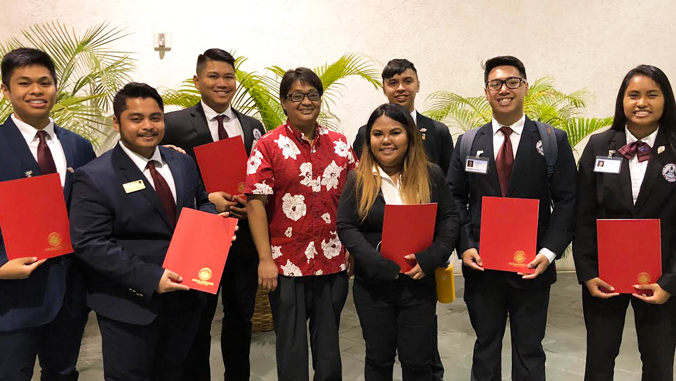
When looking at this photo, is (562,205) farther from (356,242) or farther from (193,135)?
(193,135)

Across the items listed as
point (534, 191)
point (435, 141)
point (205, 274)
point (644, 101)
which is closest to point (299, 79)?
point (205, 274)

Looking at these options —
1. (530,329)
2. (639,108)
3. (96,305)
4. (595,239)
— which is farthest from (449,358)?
(96,305)

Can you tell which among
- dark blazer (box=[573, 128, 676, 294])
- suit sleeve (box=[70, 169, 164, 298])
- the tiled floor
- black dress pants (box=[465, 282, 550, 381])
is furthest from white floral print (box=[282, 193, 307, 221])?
the tiled floor

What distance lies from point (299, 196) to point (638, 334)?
5.31 ft

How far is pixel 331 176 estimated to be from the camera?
240 centimetres

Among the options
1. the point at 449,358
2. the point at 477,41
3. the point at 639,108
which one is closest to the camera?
the point at 639,108

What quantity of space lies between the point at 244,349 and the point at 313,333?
0.57 metres

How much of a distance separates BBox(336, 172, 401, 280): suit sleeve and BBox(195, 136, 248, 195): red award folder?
2.02 ft

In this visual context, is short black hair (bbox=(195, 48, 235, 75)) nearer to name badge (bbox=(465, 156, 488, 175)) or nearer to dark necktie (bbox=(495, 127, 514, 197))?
Answer: name badge (bbox=(465, 156, 488, 175))

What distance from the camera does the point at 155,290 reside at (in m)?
1.99

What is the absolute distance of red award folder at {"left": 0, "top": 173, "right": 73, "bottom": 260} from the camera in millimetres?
1909

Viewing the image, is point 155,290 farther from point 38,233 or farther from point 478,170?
point 478,170

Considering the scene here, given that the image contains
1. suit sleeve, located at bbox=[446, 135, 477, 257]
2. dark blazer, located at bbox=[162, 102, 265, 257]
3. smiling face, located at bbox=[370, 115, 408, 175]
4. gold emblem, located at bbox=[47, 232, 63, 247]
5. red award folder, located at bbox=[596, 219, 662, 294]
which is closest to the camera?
gold emblem, located at bbox=[47, 232, 63, 247]

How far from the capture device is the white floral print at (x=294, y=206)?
236 centimetres
